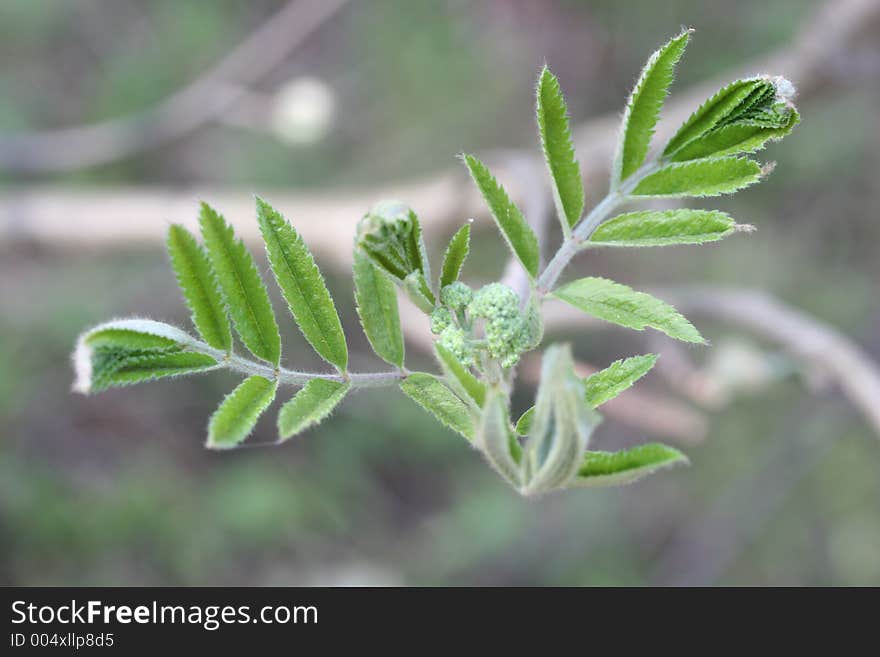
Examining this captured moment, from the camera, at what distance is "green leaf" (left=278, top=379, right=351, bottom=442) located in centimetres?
100

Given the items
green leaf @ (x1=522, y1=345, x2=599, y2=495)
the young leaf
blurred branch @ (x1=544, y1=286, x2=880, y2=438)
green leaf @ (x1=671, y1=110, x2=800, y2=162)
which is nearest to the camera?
green leaf @ (x1=522, y1=345, x2=599, y2=495)

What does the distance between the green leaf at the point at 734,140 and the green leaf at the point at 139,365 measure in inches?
26.4

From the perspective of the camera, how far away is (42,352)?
177 inches

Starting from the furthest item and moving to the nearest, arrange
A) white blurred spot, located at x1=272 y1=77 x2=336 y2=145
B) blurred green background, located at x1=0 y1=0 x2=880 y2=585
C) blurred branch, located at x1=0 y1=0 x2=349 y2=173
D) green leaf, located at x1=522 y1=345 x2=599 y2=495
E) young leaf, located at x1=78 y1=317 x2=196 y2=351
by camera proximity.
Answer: blurred green background, located at x1=0 y1=0 x2=880 y2=585
blurred branch, located at x1=0 y1=0 x2=349 y2=173
white blurred spot, located at x1=272 y1=77 x2=336 y2=145
young leaf, located at x1=78 y1=317 x2=196 y2=351
green leaf, located at x1=522 y1=345 x2=599 y2=495

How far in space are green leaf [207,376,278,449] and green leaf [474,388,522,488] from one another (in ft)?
0.94

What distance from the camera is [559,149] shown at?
1.11 m

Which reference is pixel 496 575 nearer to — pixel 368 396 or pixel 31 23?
pixel 368 396

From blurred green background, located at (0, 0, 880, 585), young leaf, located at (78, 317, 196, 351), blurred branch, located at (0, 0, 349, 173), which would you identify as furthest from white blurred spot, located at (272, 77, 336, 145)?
young leaf, located at (78, 317, 196, 351)

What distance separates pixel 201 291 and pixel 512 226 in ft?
1.36

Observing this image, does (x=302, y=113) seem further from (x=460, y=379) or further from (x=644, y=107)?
(x=460, y=379)

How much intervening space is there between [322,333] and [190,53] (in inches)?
163

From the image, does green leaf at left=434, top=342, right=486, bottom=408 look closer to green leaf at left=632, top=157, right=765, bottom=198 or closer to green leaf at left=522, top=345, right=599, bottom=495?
green leaf at left=522, top=345, right=599, bottom=495

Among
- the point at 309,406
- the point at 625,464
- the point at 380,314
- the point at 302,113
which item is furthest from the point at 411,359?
the point at 625,464
